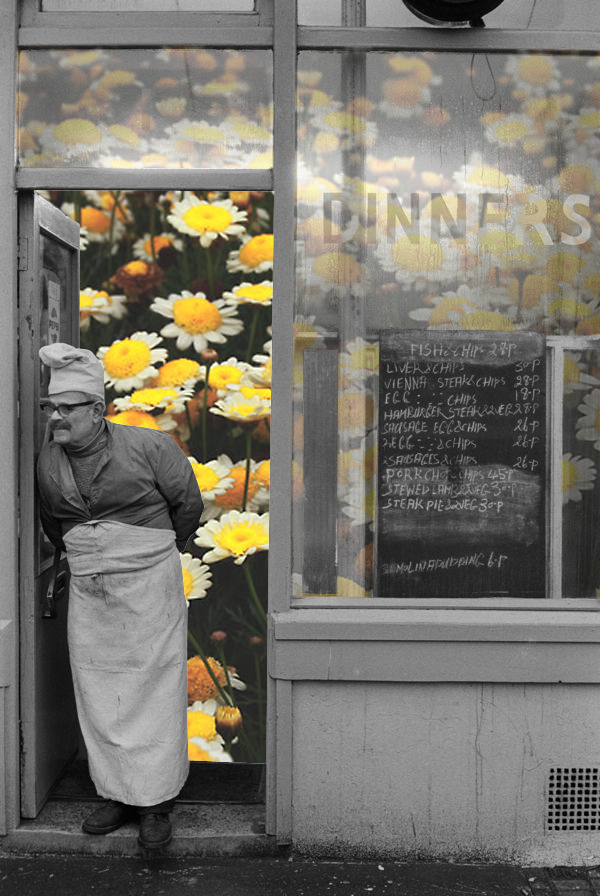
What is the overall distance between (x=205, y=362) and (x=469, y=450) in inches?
65.7

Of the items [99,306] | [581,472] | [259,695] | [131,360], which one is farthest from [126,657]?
[581,472]

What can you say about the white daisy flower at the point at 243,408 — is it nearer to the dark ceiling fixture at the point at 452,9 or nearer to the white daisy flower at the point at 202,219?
the white daisy flower at the point at 202,219

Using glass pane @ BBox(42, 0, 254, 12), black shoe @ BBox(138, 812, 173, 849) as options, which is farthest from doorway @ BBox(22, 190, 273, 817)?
glass pane @ BBox(42, 0, 254, 12)

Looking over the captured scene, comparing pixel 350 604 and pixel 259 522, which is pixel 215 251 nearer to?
pixel 259 522

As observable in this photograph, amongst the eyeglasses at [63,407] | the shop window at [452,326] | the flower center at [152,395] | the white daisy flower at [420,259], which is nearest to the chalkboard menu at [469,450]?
the shop window at [452,326]

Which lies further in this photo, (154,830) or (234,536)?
(234,536)

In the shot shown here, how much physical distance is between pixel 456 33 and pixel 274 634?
2646mm

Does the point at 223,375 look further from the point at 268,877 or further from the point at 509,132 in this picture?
the point at 268,877

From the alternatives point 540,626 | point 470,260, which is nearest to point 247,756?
point 540,626

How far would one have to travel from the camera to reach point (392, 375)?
4113 mm

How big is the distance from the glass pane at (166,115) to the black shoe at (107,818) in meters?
2.74

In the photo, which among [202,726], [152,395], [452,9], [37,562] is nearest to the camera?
[452,9]

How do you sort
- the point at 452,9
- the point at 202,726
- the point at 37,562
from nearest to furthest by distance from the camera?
the point at 452,9
the point at 37,562
the point at 202,726

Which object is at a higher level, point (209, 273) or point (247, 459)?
point (209, 273)
